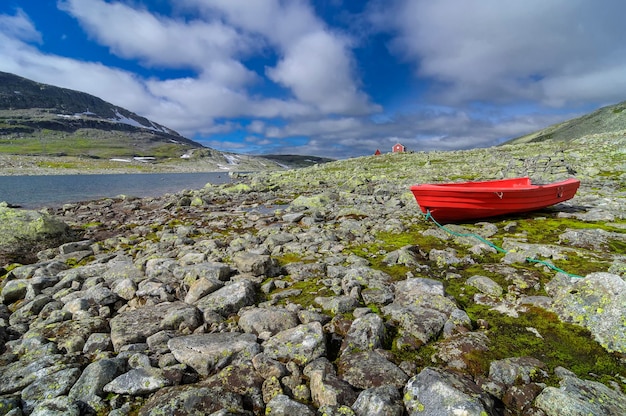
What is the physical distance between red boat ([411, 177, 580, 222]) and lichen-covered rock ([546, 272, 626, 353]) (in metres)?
6.85

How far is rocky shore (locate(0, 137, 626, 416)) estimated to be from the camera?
13.6 feet

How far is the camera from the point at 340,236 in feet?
40.7

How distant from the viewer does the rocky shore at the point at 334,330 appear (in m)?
4.14

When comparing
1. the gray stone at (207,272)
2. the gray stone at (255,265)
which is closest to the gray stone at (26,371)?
the gray stone at (207,272)

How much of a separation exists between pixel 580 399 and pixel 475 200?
1018 cm

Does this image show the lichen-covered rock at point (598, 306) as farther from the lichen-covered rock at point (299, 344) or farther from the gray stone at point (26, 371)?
the gray stone at point (26, 371)

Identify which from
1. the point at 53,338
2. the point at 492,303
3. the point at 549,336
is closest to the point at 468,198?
the point at 492,303

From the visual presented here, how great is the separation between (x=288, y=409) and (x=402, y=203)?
52.3 feet

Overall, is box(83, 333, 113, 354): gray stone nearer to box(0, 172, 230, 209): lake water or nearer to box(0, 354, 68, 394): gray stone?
box(0, 354, 68, 394): gray stone

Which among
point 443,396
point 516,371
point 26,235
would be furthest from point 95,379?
point 26,235

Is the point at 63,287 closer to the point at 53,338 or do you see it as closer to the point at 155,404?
the point at 53,338

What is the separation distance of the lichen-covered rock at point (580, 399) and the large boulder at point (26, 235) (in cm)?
1720

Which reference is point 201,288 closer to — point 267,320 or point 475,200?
point 267,320

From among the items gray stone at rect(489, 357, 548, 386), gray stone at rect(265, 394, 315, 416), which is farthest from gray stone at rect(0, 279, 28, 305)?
gray stone at rect(489, 357, 548, 386)
